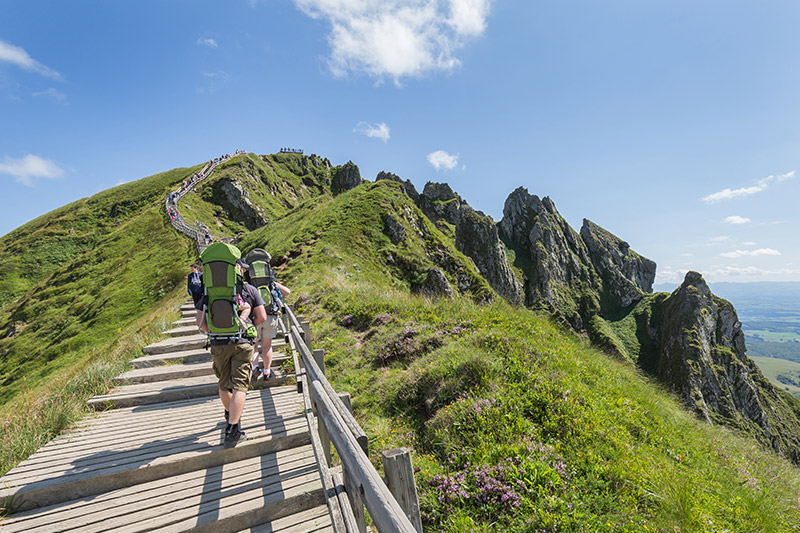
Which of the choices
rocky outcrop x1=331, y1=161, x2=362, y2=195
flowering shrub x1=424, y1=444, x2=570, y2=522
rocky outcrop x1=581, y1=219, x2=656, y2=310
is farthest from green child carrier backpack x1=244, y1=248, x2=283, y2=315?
rocky outcrop x1=581, y1=219, x2=656, y2=310

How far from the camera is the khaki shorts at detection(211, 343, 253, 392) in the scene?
5.11 metres

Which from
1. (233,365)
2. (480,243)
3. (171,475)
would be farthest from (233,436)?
(480,243)

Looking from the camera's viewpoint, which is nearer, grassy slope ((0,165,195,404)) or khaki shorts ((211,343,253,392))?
khaki shorts ((211,343,253,392))

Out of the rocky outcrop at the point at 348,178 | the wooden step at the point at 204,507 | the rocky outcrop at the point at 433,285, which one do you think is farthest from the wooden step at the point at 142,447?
the rocky outcrop at the point at 348,178

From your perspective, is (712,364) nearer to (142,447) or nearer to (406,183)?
(406,183)

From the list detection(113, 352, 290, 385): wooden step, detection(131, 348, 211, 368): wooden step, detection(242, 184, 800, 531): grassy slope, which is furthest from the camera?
detection(131, 348, 211, 368): wooden step

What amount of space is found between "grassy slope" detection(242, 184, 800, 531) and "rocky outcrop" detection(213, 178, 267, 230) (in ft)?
179

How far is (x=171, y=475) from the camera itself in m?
4.56

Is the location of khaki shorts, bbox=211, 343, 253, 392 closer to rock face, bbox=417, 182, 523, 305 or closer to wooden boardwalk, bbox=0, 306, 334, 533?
wooden boardwalk, bbox=0, 306, 334, 533

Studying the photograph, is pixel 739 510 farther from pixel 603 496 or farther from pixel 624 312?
pixel 624 312

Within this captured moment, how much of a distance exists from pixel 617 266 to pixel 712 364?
5151 centimetres

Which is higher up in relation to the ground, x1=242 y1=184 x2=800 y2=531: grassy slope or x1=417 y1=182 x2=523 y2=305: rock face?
x1=417 y1=182 x2=523 y2=305: rock face

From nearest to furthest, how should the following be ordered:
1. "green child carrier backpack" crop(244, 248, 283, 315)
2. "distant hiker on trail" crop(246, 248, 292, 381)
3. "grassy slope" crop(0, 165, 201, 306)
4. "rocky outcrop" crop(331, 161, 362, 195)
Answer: "distant hiker on trail" crop(246, 248, 292, 381) < "green child carrier backpack" crop(244, 248, 283, 315) < "grassy slope" crop(0, 165, 201, 306) < "rocky outcrop" crop(331, 161, 362, 195)

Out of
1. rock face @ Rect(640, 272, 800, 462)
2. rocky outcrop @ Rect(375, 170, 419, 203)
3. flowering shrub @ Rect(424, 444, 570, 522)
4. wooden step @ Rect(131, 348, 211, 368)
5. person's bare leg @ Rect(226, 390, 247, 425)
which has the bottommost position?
rock face @ Rect(640, 272, 800, 462)
